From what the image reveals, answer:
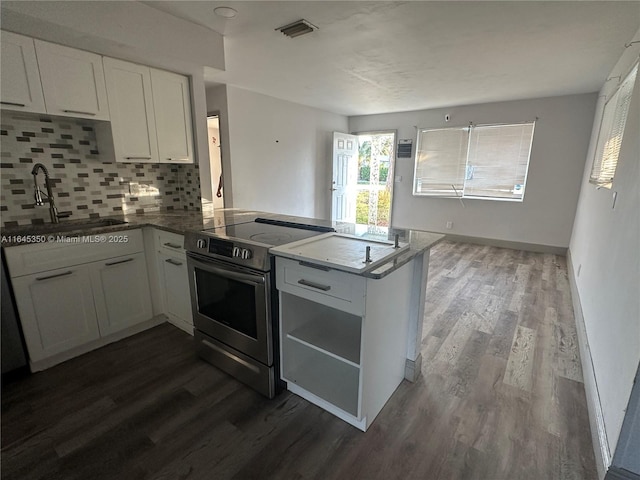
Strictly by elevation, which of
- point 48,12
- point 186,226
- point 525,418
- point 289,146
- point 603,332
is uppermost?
point 48,12

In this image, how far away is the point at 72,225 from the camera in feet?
7.78

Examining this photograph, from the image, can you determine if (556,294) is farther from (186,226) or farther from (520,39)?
(186,226)

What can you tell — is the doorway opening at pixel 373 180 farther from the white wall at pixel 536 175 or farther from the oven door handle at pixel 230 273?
the oven door handle at pixel 230 273

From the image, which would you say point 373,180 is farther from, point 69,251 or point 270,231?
point 69,251

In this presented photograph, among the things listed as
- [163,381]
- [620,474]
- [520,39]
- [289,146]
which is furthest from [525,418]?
[289,146]

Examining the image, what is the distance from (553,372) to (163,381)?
2.61m

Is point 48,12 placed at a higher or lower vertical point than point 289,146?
higher

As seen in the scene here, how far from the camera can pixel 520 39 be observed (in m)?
2.43

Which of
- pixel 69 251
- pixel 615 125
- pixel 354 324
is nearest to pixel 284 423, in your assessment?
pixel 354 324

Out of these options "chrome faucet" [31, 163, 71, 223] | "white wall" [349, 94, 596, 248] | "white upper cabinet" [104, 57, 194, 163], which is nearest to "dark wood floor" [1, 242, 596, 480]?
"chrome faucet" [31, 163, 71, 223]

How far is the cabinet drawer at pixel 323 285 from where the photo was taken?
135 cm

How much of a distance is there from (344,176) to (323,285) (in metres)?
4.88

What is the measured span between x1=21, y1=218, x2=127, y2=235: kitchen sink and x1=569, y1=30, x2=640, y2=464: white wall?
3.13 meters

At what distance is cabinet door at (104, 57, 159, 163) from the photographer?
2273mm
